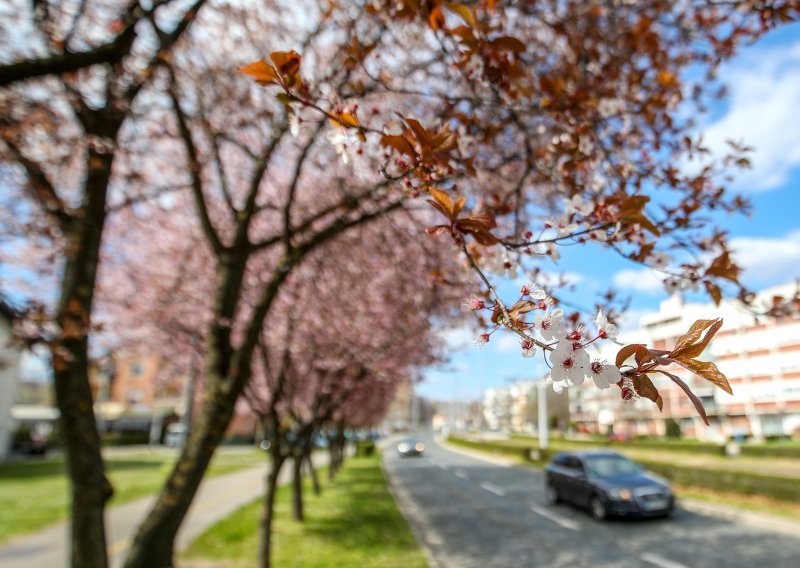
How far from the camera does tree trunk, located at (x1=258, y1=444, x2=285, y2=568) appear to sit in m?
7.47

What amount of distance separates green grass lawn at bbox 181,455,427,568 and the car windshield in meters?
5.27

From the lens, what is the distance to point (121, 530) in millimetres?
10938

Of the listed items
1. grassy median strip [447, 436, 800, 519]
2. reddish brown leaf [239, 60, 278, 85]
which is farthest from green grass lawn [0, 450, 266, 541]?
grassy median strip [447, 436, 800, 519]

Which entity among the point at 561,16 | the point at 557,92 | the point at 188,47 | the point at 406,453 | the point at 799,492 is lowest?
the point at 406,453

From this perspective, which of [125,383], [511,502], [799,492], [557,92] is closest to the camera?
[557,92]

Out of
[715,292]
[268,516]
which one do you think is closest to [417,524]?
[268,516]

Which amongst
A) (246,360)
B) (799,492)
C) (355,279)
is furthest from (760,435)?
(246,360)

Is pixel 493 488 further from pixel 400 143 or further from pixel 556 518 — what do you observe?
pixel 400 143

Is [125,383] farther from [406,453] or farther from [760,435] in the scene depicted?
[760,435]

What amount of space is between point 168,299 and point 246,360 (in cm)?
718

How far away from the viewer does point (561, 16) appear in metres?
4.85

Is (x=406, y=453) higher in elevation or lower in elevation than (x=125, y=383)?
lower

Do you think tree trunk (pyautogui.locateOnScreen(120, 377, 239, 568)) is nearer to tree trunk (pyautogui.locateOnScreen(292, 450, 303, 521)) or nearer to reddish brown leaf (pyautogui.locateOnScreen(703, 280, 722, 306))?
reddish brown leaf (pyautogui.locateOnScreen(703, 280, 722, 306))

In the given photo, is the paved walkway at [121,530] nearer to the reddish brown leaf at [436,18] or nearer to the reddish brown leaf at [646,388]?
the reddish brown leaf at [436,18]
